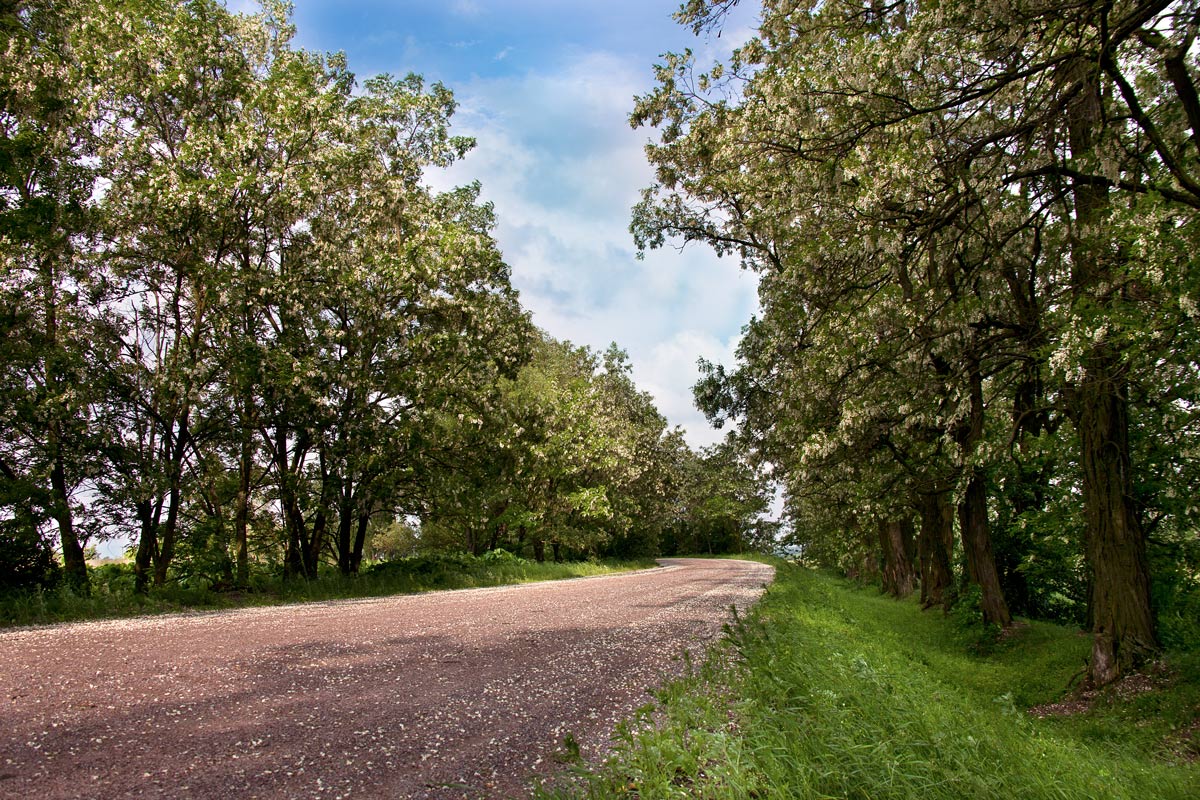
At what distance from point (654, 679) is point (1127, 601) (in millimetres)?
6445

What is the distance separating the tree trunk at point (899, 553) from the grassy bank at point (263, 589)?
14.7 m

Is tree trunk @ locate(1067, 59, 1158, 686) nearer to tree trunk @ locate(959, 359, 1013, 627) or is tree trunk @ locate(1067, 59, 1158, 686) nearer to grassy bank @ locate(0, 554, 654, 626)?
tree trunk @ locate(959, 359, 1013, 627)

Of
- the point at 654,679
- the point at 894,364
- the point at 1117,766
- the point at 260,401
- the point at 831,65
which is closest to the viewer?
the point at 1117,766

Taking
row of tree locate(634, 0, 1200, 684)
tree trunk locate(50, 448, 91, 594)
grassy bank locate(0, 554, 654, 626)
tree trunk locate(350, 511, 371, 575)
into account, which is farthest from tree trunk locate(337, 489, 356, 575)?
row of tree locate(634, 0, 1200, 684)

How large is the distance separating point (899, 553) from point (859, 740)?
23.6 meters

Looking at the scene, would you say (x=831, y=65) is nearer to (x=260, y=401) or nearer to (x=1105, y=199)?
(x=1105, y=199)

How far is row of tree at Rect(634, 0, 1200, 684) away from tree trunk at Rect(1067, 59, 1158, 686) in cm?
3

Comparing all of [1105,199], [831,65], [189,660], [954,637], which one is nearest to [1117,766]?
[1105,199]

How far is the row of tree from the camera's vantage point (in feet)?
21.5

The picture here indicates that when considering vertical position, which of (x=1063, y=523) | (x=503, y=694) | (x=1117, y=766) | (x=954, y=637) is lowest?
(x=954, y=637)

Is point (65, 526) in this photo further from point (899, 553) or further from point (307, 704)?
point (899, 553)

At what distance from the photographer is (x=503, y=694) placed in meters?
5.90

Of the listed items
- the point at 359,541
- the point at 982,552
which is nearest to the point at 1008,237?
the point at 982,552

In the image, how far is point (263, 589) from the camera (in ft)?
53.5
